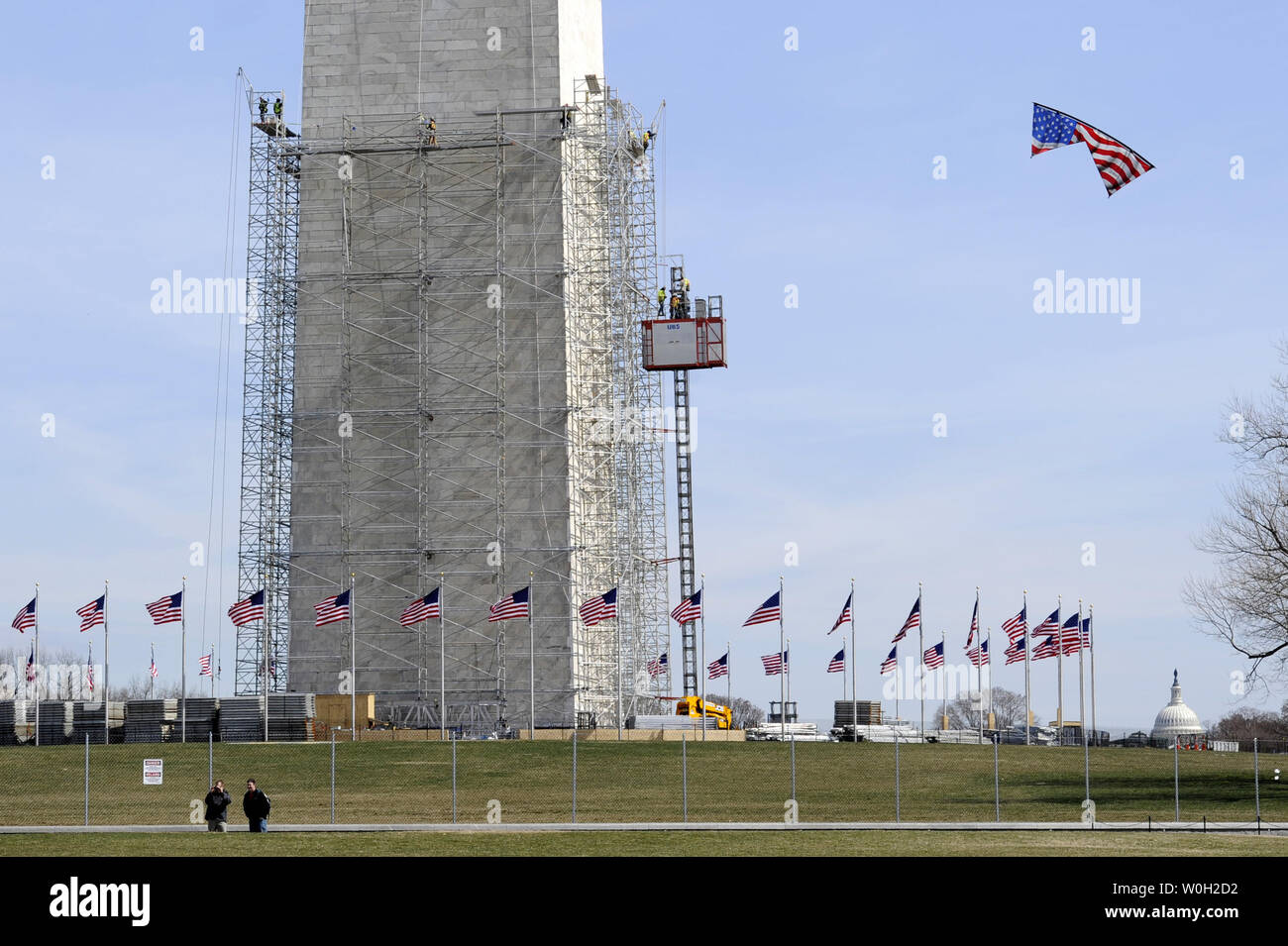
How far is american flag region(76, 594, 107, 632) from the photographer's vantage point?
58.8m

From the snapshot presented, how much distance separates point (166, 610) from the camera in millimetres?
57594

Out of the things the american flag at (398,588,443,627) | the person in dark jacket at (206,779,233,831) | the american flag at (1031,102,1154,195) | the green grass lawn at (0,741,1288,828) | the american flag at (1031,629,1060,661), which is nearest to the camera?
the american flag at (1031,102,1154,195)

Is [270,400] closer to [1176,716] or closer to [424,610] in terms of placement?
[424,610]

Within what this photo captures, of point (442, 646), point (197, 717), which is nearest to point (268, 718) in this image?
point (197, 717)

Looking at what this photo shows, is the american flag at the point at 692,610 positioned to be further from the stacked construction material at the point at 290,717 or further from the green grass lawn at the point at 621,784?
the stacked construction material at the point at 290,717

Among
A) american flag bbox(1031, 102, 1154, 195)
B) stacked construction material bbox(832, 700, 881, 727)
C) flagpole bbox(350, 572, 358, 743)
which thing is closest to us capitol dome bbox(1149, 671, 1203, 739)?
stacked construction material bbox(832, 700, 881, 727)

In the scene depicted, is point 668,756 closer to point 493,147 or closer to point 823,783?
point 823,783

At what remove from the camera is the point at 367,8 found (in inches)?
2928

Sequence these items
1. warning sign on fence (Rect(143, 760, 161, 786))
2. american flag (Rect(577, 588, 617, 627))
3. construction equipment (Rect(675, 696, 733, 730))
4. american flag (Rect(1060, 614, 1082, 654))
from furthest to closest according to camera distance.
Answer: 1. construction equipment (Rect(675, 696, 733, 730))
2. american flag (Rect(1060, 614, 1082, 654))
3. american flag (Rect(577, 588, 617, 627))
4. warning sign on fence (Rect(143, 760, 161, 786))

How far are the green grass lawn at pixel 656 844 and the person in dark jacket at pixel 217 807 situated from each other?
0.73 meters

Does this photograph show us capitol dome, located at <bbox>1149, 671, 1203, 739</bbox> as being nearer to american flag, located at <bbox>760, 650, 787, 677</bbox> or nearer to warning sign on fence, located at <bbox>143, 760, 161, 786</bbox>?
american flag, located at <bbox>760, 650, 787, 677</bbox>

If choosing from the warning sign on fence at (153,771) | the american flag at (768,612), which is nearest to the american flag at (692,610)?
the american flag at (768,612)

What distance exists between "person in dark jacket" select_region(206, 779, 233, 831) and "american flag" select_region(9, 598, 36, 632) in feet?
92.8
